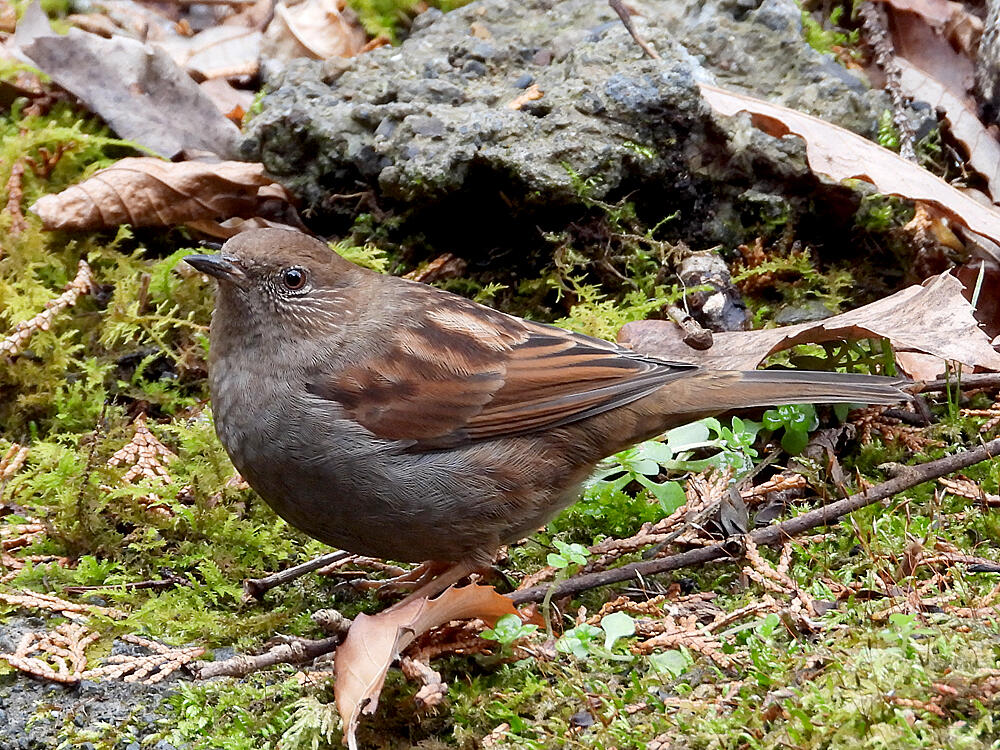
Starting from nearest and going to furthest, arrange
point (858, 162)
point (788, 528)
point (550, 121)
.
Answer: point (788, 528) < point (858, 162) < point (550, 121)

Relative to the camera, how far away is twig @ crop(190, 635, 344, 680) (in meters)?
3.36

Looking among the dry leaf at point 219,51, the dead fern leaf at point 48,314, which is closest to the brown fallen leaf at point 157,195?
the dead fern leaf at point 48,314

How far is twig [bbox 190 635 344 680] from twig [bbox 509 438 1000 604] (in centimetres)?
71

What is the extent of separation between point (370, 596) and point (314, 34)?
441 cm

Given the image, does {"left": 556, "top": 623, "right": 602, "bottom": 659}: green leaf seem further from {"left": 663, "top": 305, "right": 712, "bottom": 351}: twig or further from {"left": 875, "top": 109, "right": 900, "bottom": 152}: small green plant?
{"left": 875, "top": 109, "right": 900, "bottom": 152}: small green plant

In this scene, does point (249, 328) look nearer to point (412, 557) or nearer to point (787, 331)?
point (412, 557)

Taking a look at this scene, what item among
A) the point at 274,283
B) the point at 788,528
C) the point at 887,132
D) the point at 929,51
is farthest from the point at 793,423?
the point at 929,51

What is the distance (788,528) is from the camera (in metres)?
4.06

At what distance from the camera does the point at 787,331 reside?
4688 millimetres

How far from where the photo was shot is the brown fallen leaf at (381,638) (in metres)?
3.02

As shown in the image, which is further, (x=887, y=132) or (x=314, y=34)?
(x=314, y=34)

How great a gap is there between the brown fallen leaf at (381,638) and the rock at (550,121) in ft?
8.30

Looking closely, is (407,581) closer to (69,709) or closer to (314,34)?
(69,709)

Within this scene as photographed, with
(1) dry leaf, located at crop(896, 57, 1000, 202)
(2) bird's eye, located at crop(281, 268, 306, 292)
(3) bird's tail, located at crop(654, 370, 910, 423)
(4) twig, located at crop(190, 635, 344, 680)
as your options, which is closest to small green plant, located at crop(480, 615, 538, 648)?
(4) twig, located at crop(190, 635, 344, 680)
